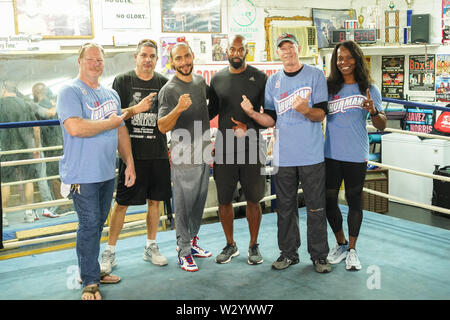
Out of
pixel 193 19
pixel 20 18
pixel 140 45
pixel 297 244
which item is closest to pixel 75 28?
pixel 20 18

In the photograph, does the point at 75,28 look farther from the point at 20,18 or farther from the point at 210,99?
the point at 210,99

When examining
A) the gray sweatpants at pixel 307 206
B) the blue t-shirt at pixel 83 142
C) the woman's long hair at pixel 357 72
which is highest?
the woman's long hair at pixel 357 72

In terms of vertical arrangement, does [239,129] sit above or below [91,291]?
above

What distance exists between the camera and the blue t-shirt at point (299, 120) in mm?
2963

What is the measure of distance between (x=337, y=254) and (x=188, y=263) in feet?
3.18

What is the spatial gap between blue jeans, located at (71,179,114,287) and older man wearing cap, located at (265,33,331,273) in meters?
1.08

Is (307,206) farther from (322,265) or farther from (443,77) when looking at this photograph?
(443,77)

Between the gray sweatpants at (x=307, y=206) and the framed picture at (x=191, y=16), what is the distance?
3332 mm

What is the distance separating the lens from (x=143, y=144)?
10.3 ft

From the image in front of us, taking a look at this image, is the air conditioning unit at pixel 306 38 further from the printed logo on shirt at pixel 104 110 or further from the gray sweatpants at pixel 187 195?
the printed logo on shirt at pixel 104 110

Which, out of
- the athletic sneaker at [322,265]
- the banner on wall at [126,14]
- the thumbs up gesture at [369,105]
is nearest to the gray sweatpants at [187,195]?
the athletic sneaker at [322,265]

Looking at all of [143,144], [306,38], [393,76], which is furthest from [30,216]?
[393,76]

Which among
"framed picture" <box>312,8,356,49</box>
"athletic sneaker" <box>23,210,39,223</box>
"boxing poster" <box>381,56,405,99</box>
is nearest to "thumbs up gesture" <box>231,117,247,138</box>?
"athletic sneaker" <box>23,210,39,223</box>

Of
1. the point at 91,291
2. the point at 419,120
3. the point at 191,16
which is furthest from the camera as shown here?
the point at 419,120
